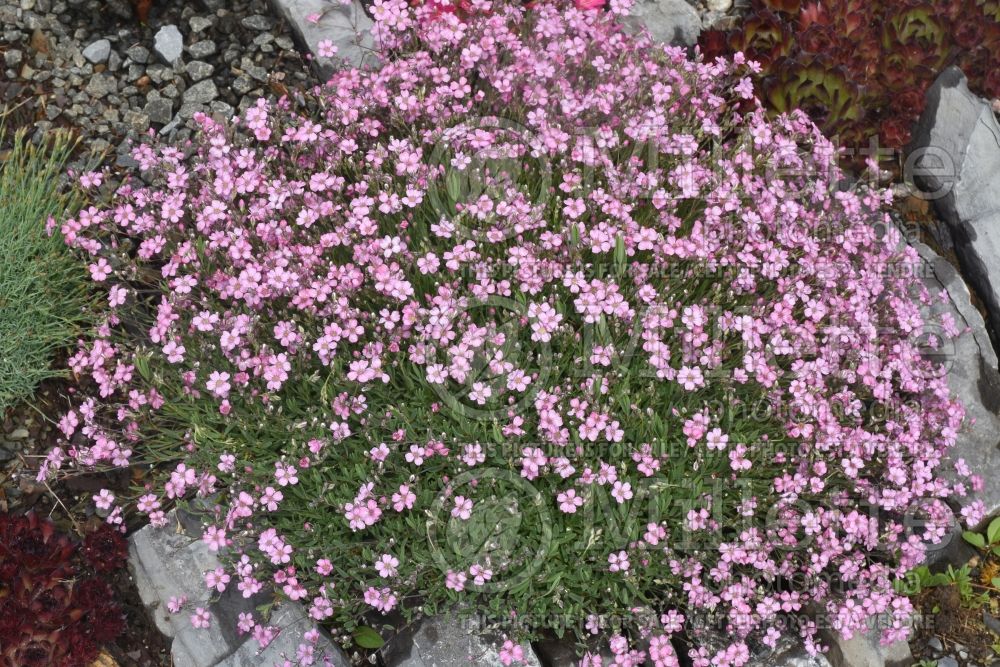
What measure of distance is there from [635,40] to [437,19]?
1.46 metres

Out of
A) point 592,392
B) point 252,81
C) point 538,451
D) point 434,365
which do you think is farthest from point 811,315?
point 252,81

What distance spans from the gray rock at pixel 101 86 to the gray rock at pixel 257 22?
1.11 m

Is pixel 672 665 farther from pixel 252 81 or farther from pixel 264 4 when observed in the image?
pixel 264 4

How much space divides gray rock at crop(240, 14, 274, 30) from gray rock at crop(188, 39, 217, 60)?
32 centimetres

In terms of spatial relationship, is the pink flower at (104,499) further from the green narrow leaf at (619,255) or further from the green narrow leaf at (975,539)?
the green narrow leaf at (975,539)

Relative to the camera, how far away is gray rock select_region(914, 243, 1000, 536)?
5.91m

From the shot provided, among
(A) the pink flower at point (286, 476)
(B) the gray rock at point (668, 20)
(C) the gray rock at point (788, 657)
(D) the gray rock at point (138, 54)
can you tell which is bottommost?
(C) the gray rock at point (788, 657)

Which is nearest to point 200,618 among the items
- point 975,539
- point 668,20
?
point 975,539

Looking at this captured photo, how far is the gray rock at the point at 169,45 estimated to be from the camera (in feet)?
22.1

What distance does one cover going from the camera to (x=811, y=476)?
16.7ft

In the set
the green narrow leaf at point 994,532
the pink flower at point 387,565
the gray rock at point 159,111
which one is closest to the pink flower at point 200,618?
the pink flower at point 387,565

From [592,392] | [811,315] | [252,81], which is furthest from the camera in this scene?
[252,81]

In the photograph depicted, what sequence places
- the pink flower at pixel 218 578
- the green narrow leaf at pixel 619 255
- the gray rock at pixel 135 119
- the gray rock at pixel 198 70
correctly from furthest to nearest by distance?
the gray rock at pixel 198 70 → the gray rock at pixel 135 119 → the green narrow leaf at pixel 619 255 → the pink flower at pixel 218 578

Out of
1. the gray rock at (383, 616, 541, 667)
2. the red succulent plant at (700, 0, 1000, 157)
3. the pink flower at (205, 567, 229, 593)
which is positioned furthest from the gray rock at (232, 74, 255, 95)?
the gray rock at (383, 616, 541, 667)
